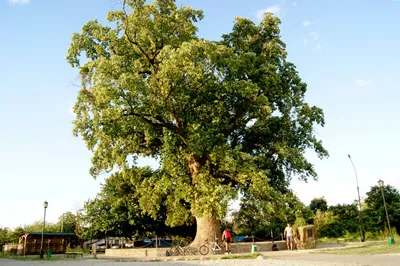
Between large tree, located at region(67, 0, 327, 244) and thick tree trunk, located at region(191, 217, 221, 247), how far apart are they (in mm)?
81

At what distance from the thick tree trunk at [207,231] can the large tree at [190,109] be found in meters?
0.08

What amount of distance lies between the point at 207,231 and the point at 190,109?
793cm

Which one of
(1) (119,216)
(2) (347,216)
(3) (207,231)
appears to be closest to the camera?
(3) (207,231)

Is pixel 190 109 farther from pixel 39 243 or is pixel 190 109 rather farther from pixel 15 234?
pixel 15 234

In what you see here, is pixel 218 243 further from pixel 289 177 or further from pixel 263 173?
pixel 289 177

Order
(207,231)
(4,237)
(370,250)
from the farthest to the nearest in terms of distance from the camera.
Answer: (4,237) → (207,231) → (370,250)

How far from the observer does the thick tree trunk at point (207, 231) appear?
78.7 feet

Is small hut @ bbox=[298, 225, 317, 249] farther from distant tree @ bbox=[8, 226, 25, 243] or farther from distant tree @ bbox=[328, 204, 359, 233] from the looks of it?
distant tree @ bbox=[8, 226, 25, 243]

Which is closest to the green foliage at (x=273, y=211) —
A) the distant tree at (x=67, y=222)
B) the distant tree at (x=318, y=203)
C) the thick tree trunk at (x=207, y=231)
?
the thick tree trunk at (x=207, y=231)

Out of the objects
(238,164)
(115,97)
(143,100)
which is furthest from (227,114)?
(115,97)

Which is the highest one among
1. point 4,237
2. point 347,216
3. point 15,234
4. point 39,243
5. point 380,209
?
point 380,209

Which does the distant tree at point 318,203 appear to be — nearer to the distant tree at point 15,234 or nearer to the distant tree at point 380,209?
the distant tree at point 380,209

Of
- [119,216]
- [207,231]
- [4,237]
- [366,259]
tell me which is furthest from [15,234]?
[366,259]

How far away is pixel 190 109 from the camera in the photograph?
23719 millimetres
